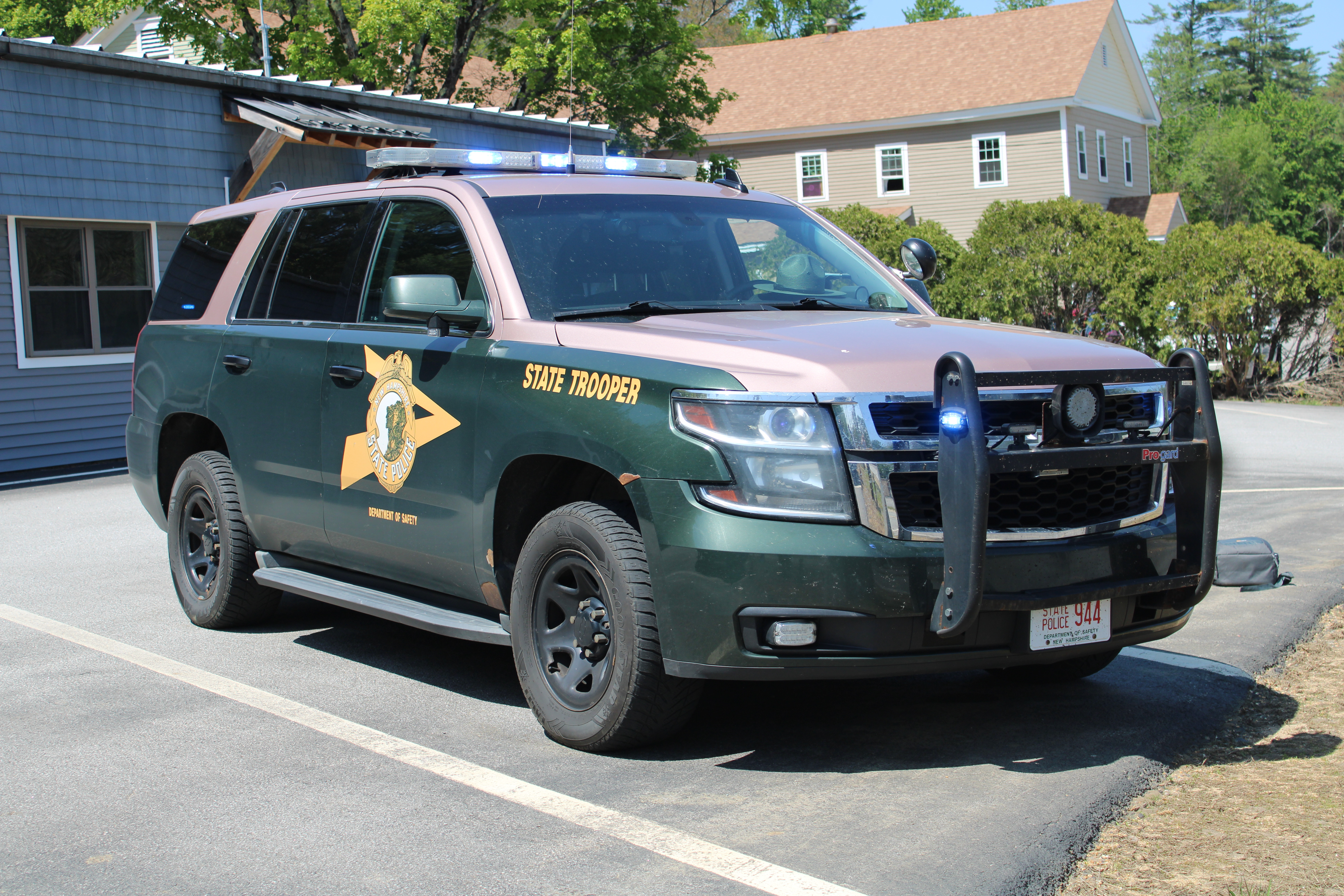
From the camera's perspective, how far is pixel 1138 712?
198 inches

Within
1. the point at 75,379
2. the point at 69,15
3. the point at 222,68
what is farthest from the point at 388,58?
the point at 75,379

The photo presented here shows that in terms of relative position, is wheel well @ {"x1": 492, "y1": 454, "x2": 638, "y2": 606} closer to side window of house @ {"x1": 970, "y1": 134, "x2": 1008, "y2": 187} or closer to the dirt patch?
the dirt patch

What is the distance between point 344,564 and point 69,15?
2523 centimetres

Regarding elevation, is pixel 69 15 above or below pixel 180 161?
above

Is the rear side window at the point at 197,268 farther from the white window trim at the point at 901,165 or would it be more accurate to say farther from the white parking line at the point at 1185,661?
the white window trim at the point at 901,165

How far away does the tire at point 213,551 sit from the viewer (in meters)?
6.38

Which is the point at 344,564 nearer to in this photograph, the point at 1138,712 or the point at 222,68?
the point at 1138,712

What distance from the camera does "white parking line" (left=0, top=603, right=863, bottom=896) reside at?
3.52m

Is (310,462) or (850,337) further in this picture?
(310,462)

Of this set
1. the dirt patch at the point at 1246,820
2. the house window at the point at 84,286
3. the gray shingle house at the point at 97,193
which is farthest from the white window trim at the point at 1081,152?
the dirt patch at the point at 1246,820

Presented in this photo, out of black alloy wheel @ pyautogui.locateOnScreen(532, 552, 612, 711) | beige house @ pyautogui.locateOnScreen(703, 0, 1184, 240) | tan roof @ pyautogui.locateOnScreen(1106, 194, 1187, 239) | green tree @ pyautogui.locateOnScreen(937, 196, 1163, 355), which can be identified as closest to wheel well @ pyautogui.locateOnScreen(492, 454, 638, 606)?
black alloy wheel @ pyautogui.locateOnScreen(532, 552, 612, 711)

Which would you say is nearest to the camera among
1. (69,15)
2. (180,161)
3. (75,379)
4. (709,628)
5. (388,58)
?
(709,628)

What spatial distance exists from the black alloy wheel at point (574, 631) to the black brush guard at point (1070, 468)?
1153 millimetres

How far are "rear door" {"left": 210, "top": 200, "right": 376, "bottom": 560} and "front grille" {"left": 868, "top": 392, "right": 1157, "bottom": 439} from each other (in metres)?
2.62
